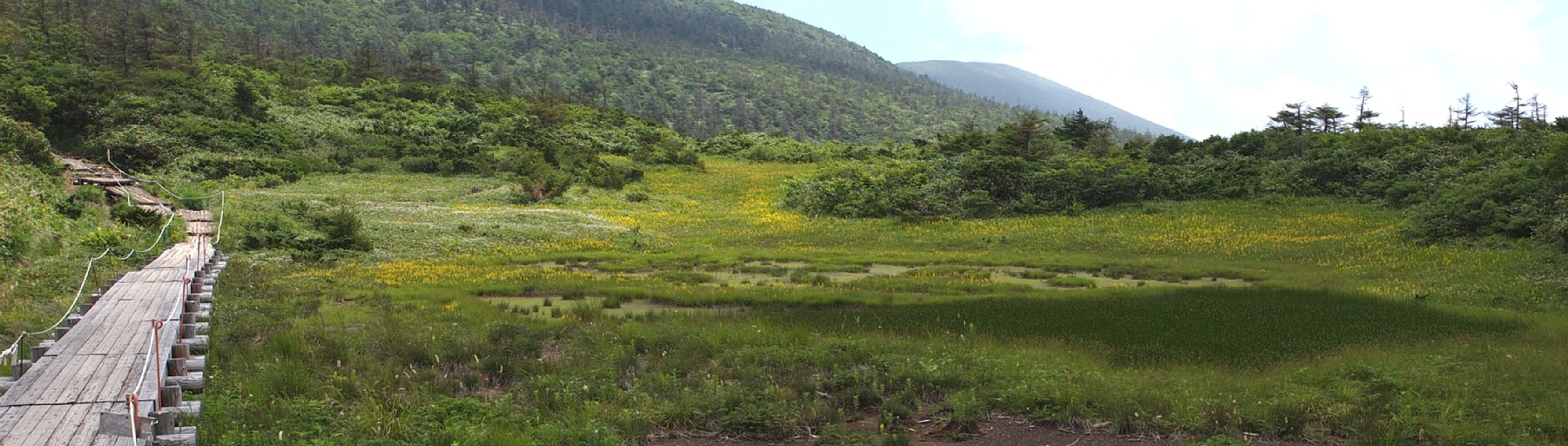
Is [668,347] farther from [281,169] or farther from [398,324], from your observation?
[281,169]

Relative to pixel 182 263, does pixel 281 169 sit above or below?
above

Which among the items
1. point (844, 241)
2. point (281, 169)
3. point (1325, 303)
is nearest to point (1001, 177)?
point (844, 241)

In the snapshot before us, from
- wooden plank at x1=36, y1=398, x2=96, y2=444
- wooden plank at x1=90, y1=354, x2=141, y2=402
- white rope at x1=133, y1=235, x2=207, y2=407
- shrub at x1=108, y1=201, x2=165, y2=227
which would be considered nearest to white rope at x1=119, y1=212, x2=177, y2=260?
shrub at x1=108, y1=201, x2=165, y2=227

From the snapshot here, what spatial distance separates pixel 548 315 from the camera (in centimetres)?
1555

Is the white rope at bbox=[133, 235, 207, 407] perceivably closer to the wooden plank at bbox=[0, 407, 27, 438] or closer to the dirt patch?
the wooden plank at bbox=[0, 407, 27, 438]

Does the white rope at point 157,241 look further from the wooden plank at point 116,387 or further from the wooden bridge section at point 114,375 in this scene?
the wooden plank at point 116,387

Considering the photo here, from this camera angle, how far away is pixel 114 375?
9062 millimetres

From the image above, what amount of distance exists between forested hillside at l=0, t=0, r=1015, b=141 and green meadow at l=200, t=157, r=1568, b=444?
60014mm

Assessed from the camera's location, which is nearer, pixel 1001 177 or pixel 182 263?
pixel 182 263

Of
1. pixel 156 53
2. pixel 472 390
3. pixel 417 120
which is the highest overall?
pixel 156 53

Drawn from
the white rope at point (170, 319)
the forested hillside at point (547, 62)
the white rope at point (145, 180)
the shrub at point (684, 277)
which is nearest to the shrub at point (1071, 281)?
the shrub at point (684, 277)

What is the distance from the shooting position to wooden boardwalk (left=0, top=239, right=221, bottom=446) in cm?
734

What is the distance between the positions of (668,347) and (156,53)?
63638 mm

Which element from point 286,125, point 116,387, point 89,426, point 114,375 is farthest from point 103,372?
point 286,125
